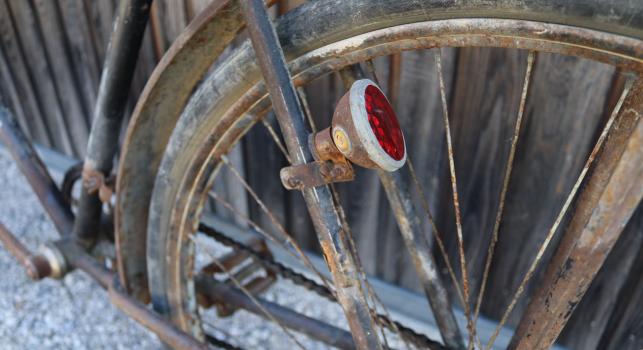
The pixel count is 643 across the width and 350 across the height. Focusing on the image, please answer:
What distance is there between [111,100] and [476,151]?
77 centimetres

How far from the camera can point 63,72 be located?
1827mm

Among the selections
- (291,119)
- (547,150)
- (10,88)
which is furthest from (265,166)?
(10,88)

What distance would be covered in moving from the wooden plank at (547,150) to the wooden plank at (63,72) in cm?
142

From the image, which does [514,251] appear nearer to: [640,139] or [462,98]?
[462,98]

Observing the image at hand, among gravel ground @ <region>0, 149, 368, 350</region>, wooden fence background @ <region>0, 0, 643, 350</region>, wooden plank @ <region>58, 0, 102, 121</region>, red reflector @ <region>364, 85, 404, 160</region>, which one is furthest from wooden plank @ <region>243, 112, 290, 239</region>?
red reflector @ <region>364, 85, 404, 160</region>

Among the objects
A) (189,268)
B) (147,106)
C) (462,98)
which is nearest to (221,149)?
(147,106)

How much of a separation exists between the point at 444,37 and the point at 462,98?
21.3 inches

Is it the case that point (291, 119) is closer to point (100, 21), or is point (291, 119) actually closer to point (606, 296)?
point (606, 296)

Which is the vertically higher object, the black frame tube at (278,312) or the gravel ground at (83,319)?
the black frame tube at (278,312)

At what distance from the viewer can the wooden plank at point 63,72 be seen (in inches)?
67.6

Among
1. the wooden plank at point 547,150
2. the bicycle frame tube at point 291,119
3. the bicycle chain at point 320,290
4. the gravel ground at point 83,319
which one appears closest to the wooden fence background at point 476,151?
the wooden plank at point 547,150

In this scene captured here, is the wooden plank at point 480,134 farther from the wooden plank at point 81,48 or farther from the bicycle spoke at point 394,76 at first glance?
the wooden plank at point 81,48

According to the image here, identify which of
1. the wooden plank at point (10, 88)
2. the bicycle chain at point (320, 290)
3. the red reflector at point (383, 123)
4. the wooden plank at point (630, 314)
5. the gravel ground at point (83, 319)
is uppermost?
the red reflector at point (383, 123)

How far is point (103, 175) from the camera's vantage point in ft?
3.71
